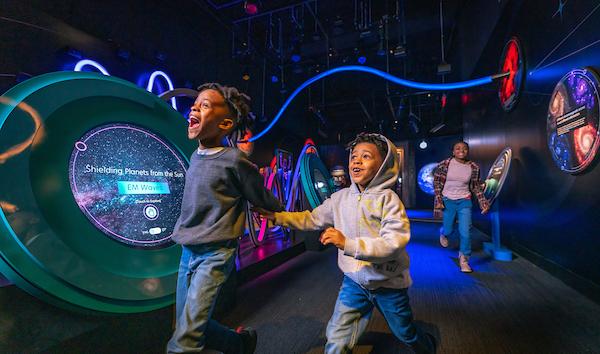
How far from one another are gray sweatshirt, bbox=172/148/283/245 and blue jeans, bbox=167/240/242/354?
0.25 feet

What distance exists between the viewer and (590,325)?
6.65ft

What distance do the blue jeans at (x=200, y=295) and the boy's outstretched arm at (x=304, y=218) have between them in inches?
10.1

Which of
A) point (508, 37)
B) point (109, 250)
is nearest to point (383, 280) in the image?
point (109, 250)

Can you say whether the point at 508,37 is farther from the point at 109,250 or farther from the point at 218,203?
the point at 109,250

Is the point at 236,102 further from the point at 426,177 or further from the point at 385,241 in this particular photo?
the point at 426,177

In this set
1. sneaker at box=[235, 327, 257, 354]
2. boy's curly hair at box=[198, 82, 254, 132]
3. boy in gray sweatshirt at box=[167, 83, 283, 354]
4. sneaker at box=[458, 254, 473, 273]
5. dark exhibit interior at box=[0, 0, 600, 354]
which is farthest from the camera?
sneaker at box=[458, 254, 473, 273]

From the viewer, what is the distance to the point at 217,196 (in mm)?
1333

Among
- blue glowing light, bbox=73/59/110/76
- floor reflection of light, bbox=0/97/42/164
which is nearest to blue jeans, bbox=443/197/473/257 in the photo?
floor reflection of light, bbox=0/97/42/164

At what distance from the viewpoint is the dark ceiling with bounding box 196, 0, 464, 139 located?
4.92 meters

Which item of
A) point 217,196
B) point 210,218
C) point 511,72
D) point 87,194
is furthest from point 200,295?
point 511,72

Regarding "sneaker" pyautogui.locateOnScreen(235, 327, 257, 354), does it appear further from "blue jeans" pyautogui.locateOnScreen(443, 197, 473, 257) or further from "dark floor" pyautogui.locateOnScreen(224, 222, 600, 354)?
"blue jeans" pyautogui.locateOnScreen(443, 197, 473, 257)

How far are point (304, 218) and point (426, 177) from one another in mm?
12541

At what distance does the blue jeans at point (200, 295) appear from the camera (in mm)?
1206

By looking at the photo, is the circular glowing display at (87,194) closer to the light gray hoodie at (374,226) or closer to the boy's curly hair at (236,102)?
the boy's curly hair at (236,102)
